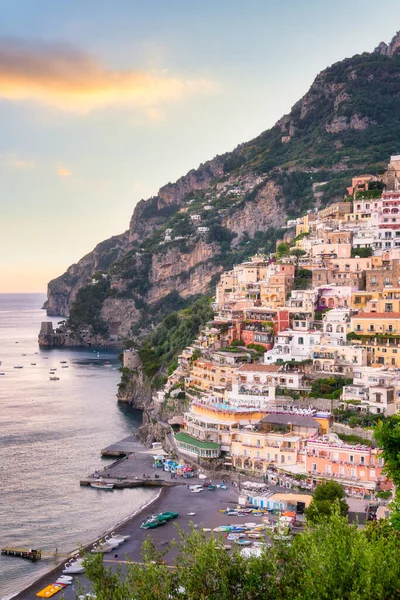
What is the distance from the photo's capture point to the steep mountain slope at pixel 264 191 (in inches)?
4975

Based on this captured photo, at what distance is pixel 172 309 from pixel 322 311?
3405 inches

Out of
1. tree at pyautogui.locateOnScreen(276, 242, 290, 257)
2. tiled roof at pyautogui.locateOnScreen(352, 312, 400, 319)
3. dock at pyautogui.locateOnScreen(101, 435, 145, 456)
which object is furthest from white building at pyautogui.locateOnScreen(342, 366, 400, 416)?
tree at pyautogui.locateOnScreen(276, 242, 290, 257)

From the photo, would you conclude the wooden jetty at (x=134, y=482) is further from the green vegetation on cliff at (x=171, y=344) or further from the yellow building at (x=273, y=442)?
the green vegetation on cliff at (x=171, y=344)

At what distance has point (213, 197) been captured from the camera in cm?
15925

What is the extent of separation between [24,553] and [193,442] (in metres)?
16.2

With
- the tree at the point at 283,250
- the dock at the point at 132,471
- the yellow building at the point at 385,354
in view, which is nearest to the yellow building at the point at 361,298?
the yellow building at the point at 385,354

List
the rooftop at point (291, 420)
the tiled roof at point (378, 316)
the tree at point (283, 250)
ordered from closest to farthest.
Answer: the rooftop at point (291, 420)
the tiled roof at point (378, 316)
the tree at point (283, 250)

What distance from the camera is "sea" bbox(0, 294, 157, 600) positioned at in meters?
40.9

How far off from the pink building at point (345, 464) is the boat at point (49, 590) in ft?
54.8

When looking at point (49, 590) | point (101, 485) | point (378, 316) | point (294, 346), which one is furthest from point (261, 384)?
point (49, 590)

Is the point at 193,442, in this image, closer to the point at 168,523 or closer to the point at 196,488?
the point at 196,488

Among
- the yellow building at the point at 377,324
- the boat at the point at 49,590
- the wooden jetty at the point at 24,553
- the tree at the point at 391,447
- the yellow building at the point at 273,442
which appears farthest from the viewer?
the yellow building at the point at 377,324

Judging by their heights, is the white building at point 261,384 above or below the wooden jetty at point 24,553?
above

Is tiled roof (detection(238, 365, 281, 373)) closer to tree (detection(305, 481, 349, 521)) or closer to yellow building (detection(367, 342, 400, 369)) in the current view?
yellow building (detection(367, 342, 400, 369))
